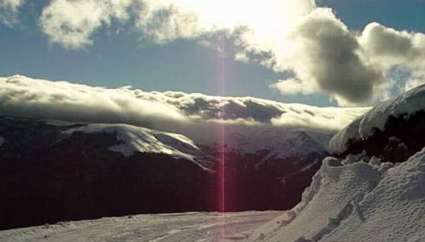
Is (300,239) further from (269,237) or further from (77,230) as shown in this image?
(77,230)

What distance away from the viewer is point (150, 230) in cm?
2405

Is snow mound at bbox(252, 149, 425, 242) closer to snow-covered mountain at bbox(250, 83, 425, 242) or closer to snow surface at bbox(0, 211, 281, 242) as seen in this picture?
snow-covered mountain at bbox(250, 83, 425, 242)

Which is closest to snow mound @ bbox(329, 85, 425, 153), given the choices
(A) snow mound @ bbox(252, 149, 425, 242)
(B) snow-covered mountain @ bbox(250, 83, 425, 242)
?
(B) snow-covered mountain @ bbox(250, 83, 425, 242)

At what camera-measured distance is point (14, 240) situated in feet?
77.2

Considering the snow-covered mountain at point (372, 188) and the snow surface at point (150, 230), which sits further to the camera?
the snow surface at point (150, 230)

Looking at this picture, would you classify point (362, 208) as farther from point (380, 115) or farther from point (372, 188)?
point (380, 115)

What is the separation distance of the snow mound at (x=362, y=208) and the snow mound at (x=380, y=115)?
283cm

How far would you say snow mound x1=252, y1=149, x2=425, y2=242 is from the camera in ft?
45.4

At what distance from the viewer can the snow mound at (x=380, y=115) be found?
1953cm

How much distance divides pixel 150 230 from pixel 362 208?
34.2 feet

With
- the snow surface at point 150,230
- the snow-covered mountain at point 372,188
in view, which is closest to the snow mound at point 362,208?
the snow-covered mountain at point 372,188

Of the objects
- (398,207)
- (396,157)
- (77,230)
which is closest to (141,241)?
(77,230)

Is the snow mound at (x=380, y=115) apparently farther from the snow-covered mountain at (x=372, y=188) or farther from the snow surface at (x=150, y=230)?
the snow surface at (x=150, y=230)

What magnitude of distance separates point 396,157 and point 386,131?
838mm
